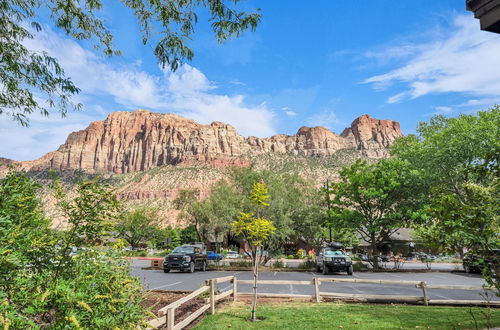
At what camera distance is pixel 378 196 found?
26109 millimetres

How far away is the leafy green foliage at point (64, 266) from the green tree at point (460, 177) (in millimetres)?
4207

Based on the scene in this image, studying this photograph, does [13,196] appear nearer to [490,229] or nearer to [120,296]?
[120,296]

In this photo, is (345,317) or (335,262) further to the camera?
(335,262)

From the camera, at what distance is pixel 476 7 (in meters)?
3.70

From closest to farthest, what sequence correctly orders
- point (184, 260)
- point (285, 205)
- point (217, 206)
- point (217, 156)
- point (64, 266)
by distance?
point (64, 266)
point (184, 260)
point (285, 205)
point (217, 206)
point (217, 156)

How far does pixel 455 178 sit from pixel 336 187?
9806 mm

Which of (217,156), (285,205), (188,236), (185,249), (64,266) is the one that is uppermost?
(217,156)

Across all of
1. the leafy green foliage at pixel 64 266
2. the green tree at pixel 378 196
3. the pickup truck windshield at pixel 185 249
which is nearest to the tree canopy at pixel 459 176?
the green tree at pixel 378 196

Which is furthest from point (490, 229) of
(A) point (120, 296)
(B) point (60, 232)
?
(B) point (60, 232)

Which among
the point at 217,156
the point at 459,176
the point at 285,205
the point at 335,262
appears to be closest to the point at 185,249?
the point at 285,205

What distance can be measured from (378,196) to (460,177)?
7026 millimetres

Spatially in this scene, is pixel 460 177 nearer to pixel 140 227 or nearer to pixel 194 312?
pixel 194 312

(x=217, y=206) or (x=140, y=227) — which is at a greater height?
(x=217, y=206)

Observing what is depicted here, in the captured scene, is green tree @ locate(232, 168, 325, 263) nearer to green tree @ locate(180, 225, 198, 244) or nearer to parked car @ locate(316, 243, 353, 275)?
parked car @ locate(316, 243, 353, 275)
